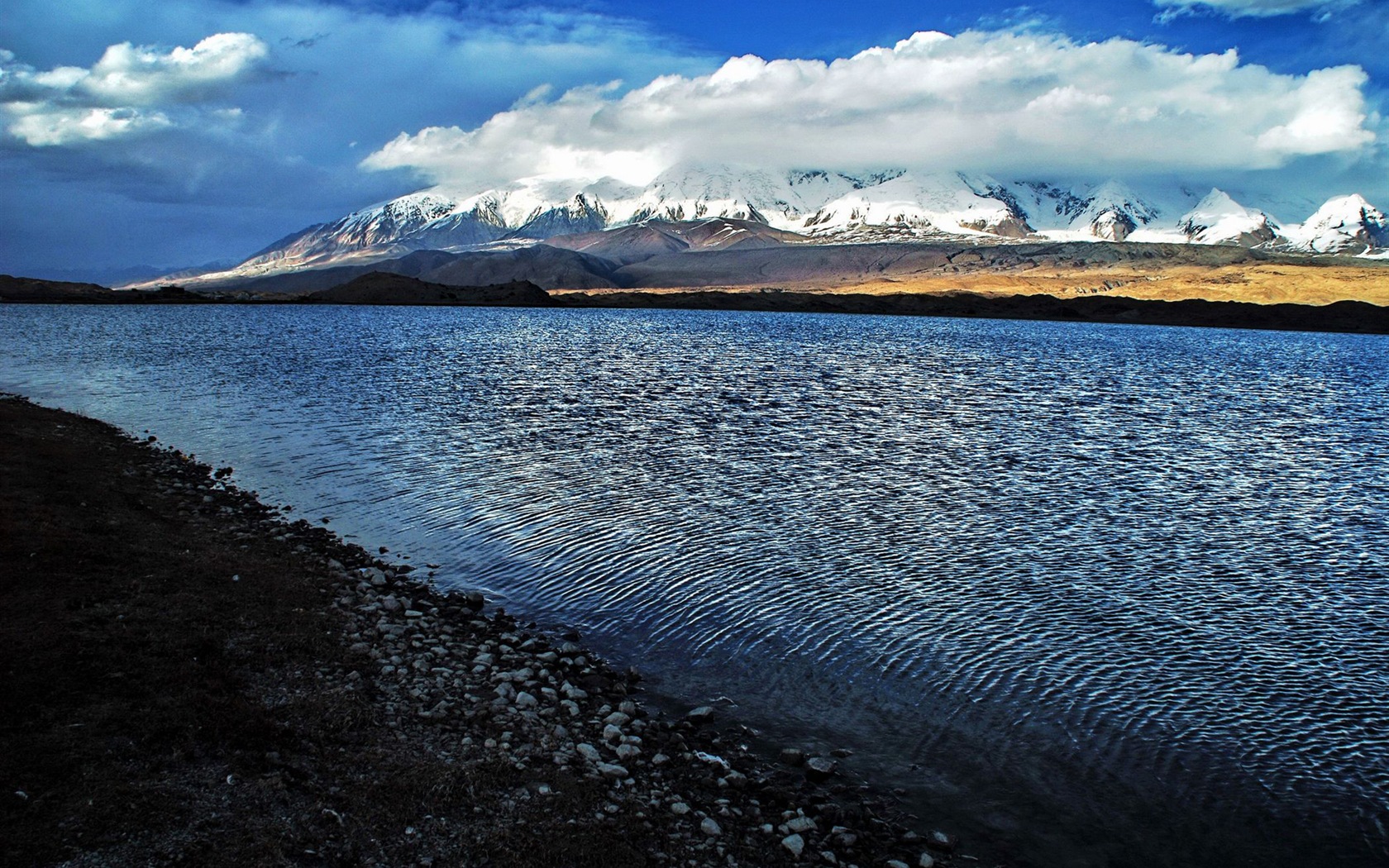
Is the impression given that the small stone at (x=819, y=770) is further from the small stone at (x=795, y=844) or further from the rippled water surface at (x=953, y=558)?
the small stone at (x=795, y=844)

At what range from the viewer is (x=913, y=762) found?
41.6 feet

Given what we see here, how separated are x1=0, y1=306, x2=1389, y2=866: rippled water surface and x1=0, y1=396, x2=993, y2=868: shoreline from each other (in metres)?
1.69

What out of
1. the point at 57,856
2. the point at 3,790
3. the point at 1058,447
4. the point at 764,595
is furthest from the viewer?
the point at 1058,447

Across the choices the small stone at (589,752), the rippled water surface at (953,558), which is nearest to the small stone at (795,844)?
the rippled water surface at (953,558)

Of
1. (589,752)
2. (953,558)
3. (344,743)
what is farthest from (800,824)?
(953,558)

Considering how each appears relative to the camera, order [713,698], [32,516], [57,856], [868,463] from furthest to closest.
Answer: [868,463] < [32,516] < [713,698] < [57,856]

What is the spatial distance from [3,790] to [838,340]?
11201cm

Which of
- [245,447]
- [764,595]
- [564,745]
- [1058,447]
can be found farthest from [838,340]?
[564,745]

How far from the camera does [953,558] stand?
72.6 ft

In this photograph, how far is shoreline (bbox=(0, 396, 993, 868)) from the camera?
365 inches

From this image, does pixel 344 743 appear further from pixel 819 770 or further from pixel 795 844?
pixel 819 770

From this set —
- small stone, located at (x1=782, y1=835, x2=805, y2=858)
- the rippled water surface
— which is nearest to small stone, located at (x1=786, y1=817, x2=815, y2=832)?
small stone, located at (x1=782, y1=835, x2=805, y2=858)

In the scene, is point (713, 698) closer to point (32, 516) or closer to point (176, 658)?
point (176, 658)

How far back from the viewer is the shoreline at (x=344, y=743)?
928 centimetres
